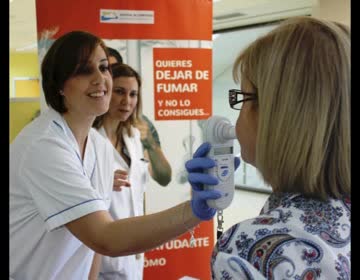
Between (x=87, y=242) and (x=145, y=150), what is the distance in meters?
1.23

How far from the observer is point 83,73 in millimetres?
1706

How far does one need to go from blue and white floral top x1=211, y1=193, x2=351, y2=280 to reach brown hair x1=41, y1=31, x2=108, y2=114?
1.05 m

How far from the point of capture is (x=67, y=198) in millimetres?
1364

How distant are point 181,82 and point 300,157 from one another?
182cm

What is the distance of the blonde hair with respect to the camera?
31.9 inches

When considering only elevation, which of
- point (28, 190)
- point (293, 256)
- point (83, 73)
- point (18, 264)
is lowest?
point (18, 264)

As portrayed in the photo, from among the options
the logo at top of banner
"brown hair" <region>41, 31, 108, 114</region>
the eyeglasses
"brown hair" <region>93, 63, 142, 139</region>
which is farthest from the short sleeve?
the logo at top of banner

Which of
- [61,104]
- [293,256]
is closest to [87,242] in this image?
[61,104]

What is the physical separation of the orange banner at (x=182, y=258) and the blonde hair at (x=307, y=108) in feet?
6.00

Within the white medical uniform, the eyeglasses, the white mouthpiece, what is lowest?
the white medical uniform

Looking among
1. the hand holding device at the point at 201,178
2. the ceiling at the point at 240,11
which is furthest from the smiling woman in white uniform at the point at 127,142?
the ceiling at the point at 240,11

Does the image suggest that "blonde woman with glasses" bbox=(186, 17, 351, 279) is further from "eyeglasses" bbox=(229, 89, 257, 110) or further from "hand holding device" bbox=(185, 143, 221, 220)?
"hand holding device" bbox=(185, 143, 221, 220)

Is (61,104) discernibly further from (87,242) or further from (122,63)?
(122,63)

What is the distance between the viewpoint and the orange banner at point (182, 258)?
8.50 feet
